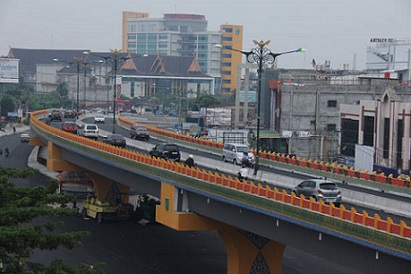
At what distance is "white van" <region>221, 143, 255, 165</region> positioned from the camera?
67.9 m

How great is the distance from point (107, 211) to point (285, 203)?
43.0m

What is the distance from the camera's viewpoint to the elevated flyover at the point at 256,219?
34000 mm

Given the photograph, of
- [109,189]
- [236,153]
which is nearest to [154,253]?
[236,153]

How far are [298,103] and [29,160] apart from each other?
48371mm

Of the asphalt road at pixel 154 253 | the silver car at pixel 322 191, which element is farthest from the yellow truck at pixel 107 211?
the silver car at pixel 322 191

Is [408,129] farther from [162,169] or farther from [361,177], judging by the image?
[162,169]

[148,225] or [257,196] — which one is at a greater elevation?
[257,196]

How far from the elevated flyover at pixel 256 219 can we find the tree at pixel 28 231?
10.7 m

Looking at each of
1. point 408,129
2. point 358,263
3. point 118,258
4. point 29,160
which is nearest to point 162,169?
point 118,258

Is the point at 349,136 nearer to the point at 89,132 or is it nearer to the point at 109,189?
the point at 109,189

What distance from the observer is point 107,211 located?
Result: 8125 cm

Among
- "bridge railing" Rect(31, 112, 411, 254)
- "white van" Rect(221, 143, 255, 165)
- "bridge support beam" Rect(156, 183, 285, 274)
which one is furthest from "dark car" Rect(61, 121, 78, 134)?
"bridge support beam" Rect(156, 183, 285, 274)

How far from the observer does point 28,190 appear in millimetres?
33500

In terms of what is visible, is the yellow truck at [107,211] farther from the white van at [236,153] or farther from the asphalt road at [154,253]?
the white van at [236,153]
